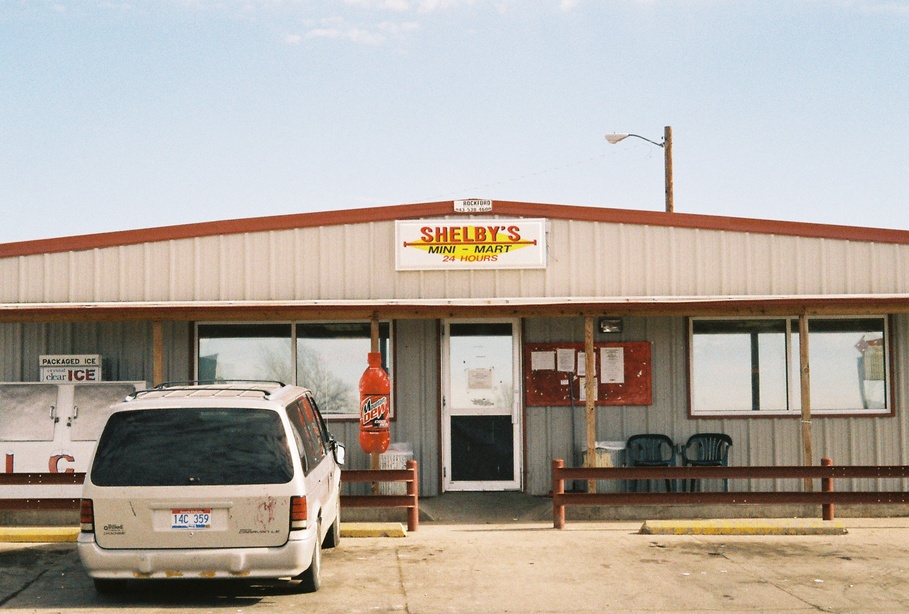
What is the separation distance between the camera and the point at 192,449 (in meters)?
7.28

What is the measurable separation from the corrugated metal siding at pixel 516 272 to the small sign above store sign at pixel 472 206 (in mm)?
896

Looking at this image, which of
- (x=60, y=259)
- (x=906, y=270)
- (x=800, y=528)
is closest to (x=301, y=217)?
(x=60, y=259)

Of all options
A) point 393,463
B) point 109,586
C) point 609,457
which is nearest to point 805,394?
point 609,457

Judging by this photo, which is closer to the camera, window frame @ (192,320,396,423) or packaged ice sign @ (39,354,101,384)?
packaged ice sign @ (39,354,101,384)

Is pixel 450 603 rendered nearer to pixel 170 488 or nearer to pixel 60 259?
pixel 170 488

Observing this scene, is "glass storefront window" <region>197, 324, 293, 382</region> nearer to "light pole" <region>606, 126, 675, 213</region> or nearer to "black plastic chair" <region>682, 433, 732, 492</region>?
"black plastic chair" <region>682, 433, 732, 492</region>

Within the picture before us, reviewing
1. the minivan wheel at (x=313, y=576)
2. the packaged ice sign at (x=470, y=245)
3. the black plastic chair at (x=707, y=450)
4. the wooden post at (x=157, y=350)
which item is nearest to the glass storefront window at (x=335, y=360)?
the packaged ice sign at (x=470, y=245)

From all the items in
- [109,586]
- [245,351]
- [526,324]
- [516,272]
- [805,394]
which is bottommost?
[109,586]

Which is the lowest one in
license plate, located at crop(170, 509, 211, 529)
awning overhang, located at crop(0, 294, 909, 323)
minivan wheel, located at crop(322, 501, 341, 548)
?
minivan wheel, located at crop(322, 501, 341, 548)

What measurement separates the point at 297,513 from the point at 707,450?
7652 millimetres

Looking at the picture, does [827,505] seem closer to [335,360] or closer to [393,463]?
[393,463]

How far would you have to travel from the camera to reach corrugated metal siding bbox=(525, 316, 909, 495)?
13312 mm

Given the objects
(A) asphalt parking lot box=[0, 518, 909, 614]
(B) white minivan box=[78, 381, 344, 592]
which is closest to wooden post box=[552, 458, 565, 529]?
(A) asphalt parking lot box=[0, 518, 909, 614]

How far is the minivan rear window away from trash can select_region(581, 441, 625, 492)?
21.6ft
